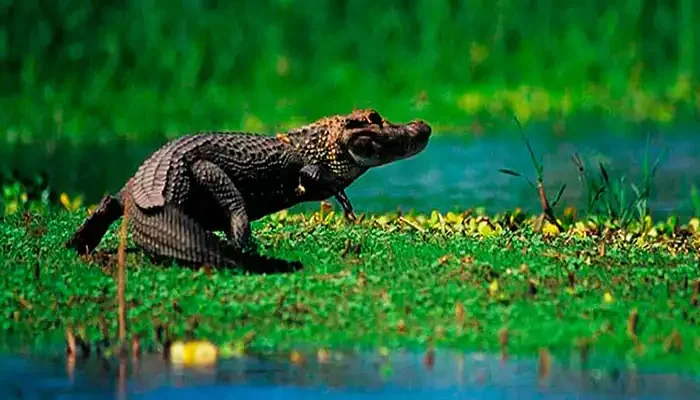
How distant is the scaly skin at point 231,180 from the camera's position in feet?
23.6

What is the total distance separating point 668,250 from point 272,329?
2.44 meters

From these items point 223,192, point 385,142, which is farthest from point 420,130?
point 223,192

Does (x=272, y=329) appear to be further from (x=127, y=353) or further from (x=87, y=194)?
(x=87, y=194)

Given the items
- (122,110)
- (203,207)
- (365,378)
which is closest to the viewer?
(365,378)

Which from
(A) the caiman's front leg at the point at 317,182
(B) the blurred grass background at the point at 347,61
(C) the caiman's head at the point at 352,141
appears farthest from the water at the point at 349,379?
(B) the blurred grass background at the point at 347,61

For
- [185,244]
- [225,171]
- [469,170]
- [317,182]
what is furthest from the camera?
[469,170]

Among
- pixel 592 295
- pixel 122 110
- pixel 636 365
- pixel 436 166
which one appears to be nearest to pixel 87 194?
pixel 436 166

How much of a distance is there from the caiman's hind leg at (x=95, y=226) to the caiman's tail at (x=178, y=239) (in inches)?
12.6

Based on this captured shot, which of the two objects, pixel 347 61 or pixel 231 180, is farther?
pixel 347 61

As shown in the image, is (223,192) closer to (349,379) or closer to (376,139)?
(376,139)

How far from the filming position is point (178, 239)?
23.3 feet

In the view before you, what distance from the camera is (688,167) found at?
502 inches

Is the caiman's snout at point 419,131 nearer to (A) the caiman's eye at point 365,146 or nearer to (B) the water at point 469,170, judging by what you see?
(A) the caiman's eye at point 365,146

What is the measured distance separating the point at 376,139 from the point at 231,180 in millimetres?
768
